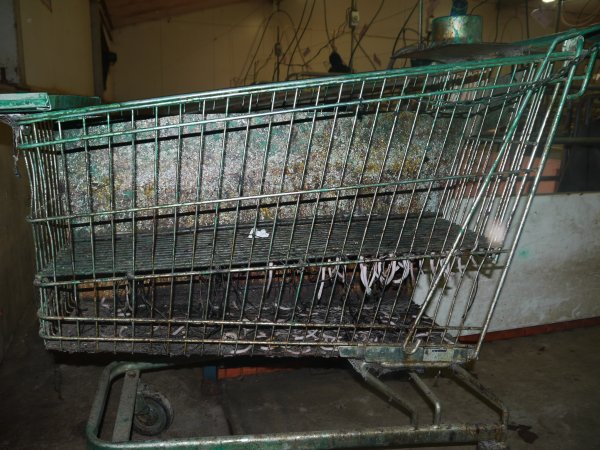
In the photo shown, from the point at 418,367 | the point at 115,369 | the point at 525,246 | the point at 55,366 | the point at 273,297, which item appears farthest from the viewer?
the point at 525,246

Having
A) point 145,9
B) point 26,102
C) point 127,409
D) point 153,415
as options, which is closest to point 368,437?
point 127,409

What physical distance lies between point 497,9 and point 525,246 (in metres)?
8.48

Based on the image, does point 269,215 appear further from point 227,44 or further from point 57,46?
point 227,44

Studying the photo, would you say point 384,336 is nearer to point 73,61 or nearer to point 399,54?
point 399,54

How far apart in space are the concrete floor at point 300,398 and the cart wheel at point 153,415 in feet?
0.35

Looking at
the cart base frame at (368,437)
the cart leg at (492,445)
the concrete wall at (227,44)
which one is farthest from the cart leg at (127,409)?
the concrete wall at (227,44)

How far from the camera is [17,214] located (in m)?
3.27

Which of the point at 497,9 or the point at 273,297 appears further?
the point at 497,9

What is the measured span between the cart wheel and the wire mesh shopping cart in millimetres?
537

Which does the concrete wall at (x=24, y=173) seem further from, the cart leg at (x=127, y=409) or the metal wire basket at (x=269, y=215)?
the cart leg at (x=127, y=409)

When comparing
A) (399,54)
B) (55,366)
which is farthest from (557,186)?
(55,366)

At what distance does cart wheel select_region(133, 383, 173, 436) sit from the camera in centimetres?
225

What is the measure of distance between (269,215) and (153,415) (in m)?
1.16

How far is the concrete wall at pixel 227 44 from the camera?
8.53 meters
